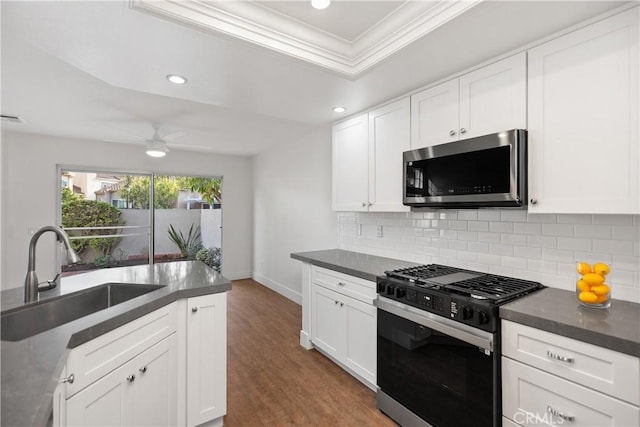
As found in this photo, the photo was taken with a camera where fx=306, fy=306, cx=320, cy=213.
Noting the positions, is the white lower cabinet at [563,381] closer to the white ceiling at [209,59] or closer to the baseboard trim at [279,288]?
the white ceiling at [209,59]

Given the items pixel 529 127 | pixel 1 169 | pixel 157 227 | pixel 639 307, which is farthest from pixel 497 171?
pixel 1 169

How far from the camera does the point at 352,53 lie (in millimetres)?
Result: 2123

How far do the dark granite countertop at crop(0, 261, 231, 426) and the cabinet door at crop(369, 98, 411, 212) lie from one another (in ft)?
4.81

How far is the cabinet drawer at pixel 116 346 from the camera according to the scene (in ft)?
3.82

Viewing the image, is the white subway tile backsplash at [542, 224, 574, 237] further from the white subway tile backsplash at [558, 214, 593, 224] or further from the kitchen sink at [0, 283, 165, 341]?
the kitchen sink at [0, 283, 165, 341]

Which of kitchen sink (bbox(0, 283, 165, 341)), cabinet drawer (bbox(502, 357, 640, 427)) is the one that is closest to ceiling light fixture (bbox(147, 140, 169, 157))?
kitchen sink (bbox(0, 283, 165, 341))

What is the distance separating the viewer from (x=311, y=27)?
1.91 m

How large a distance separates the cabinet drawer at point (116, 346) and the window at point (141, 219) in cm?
416

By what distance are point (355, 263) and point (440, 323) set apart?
1003 millimetres

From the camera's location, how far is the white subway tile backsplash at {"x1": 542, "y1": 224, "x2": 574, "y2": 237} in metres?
1.79

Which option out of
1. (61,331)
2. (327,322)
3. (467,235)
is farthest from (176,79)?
(467,235)

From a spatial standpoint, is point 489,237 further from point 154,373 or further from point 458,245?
point 154,373

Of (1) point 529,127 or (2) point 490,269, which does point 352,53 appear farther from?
(2) point 490,269

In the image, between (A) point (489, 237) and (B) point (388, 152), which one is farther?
(B) point (388, 152)
